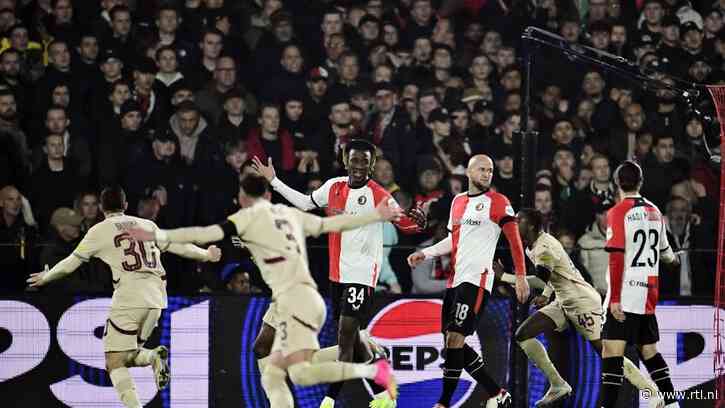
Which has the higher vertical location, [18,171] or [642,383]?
[18,171]

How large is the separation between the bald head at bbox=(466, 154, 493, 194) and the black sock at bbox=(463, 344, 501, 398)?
142cm

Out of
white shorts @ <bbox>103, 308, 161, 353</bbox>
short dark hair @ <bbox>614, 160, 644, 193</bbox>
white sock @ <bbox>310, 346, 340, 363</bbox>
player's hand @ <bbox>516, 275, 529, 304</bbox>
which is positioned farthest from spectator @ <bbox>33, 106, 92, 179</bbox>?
short dark hair @ <bbox>614, 160, 644, 193</bbox>

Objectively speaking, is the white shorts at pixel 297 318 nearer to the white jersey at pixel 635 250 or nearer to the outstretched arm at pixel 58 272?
the outstretched arm at pixel 58 272

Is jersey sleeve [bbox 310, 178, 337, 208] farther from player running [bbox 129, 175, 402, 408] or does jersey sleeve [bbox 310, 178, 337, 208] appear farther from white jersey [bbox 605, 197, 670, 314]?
white jersey [bbox 605, 197, 670, 314]

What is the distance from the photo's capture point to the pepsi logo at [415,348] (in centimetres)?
1228

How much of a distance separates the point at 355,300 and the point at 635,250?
2.46m

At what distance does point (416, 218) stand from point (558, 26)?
6.08 meters

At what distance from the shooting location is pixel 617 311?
35.2ft

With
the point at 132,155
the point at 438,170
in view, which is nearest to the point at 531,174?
the point at 438,170

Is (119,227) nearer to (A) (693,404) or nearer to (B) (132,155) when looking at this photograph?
(B) (132,155)

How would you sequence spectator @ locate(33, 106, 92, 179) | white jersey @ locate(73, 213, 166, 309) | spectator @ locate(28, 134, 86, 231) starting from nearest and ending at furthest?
white jersey @ locate(73, 213, 166, 309)
spectator @ locate(28, 134, 86, 231)
spectator @ locate(33, 106, 92, 179)

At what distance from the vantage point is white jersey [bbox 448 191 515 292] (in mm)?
11164

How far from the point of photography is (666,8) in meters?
16.7

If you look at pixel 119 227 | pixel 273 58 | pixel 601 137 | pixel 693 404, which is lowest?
pixel 693 404
